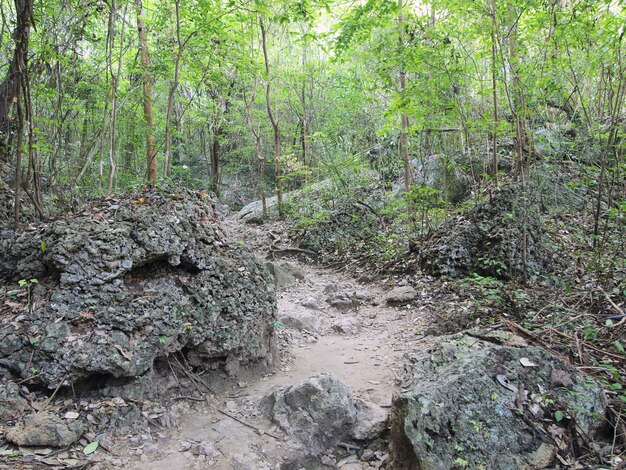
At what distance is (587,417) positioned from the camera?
2.63 meters

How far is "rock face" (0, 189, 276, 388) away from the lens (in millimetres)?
3131

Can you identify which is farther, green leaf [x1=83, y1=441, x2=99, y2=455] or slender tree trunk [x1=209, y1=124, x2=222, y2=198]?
slender tree trunk [x1=209, y1=124, x2=222, y2=198]

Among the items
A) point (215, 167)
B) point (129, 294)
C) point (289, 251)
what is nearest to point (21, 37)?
point (129, 294)

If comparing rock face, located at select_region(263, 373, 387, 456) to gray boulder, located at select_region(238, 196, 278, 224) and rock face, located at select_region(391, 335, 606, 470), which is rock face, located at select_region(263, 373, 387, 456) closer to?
rock face, located at select_region(391, 335, 606, 470)

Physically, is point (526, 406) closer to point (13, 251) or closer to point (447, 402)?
point (447, 402)

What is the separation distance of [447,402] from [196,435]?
6.65 feet

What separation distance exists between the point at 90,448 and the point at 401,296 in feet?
15.9

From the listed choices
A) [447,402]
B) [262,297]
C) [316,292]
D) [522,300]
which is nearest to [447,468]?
[447,402]

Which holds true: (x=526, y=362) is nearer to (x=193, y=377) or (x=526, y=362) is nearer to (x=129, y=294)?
(x=193, y=377)

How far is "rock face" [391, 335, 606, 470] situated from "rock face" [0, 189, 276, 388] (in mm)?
2049

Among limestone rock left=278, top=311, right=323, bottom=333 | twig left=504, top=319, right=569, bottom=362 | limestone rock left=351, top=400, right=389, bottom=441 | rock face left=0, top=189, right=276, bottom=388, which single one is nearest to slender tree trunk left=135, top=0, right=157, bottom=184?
limestone rock left=278, top=311, right=323, bottom=333

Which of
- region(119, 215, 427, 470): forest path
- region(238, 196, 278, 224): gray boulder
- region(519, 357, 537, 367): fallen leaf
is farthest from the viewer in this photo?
region(238, 196, 278, 224): gray boulder

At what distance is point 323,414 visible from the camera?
3385 millimetres

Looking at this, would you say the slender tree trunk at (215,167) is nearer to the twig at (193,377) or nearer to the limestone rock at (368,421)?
the twig at (193,377)
